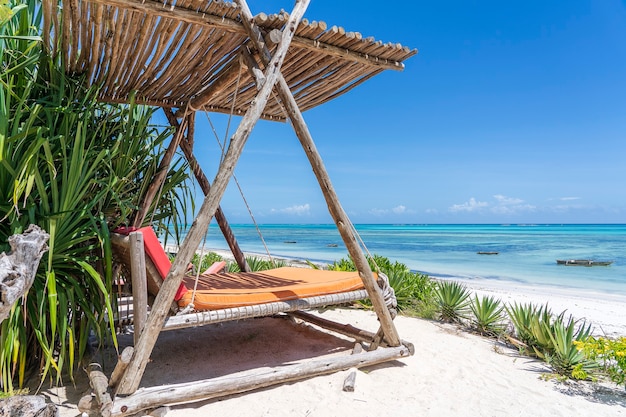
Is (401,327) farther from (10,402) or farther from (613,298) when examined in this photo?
(613,298)

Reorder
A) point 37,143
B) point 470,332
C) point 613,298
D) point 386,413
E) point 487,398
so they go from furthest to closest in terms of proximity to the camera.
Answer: point 613,298
point 470,332
point 487,398
point 386,413
point 37,143

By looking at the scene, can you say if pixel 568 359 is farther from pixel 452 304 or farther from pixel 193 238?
pixel 193 238

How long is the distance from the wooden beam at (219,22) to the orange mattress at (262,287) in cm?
181

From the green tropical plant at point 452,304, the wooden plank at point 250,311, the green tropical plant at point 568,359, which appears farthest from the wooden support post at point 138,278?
the green tropical plant at point 452,304

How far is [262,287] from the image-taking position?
11.0 feet

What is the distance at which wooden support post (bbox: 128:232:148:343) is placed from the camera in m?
2.49

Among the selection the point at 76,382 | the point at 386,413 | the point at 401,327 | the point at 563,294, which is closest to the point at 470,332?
the point at 401,327

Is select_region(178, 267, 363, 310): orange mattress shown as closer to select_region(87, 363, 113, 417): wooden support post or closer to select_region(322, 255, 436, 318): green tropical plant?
select_region(87, 363, 113, 417): wooden support post

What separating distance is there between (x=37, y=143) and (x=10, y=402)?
1.38 meters

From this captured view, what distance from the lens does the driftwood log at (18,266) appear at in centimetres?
126

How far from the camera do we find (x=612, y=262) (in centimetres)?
1583

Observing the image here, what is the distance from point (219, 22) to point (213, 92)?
90 centimetres

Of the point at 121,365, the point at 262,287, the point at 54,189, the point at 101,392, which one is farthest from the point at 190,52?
the point at 101,392

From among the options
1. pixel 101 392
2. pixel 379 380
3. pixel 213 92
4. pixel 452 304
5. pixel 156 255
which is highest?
pixel 213 92
